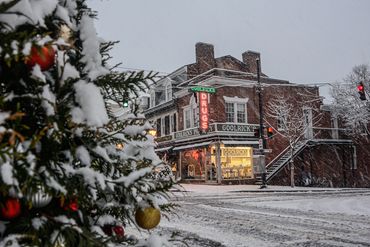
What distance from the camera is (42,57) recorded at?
4.25ft

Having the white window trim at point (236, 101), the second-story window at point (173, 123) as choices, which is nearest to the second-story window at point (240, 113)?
the white window trim at point (236, 101)

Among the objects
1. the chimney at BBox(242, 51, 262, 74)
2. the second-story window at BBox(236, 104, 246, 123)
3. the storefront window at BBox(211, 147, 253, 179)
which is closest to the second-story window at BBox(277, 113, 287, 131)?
the second-story window at BBox(236, 104, 246, 123)

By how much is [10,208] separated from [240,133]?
1064 inches

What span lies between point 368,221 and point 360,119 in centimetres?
2502

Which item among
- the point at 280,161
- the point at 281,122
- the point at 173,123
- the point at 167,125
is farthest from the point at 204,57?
the point at 280,161

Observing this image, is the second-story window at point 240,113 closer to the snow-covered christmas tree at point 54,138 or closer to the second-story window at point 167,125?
the second-story window at point 167,125

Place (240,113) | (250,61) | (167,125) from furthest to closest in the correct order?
(167,125)
(250,61)
(240,113)

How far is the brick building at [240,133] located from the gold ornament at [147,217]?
932 inches

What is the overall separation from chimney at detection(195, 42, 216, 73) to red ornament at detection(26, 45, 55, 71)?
98.5 feet

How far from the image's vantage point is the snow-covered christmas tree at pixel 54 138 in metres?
1.25

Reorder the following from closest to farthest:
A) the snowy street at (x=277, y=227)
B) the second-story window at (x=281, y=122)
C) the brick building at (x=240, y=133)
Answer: the snowy street at (x=277, y=227)
the brick building at (x=240, y=133)
the second-story window at (x=281, y=122)

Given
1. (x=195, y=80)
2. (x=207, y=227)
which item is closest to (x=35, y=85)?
(x=207, y=227)

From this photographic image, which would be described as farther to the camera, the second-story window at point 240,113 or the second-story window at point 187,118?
the second-story window at point 187,118

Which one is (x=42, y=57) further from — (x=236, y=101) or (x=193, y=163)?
(x=193, y=163)
